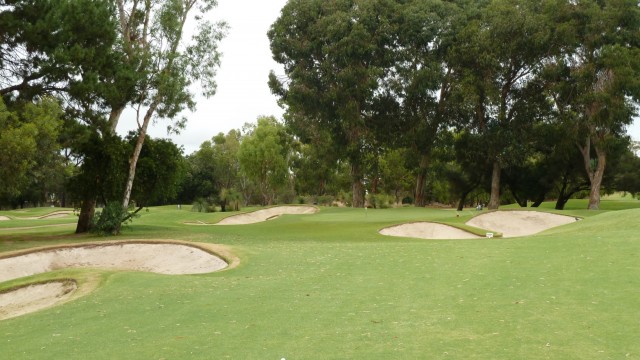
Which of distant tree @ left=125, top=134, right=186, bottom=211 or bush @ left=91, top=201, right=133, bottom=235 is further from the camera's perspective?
distant tree @ left=125, top=134, right=186, bottom=211

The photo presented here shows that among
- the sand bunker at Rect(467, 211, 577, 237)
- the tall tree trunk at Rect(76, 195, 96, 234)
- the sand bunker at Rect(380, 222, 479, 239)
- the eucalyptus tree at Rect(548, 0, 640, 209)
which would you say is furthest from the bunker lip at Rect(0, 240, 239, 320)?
the eucalyptus tree at Rect(548, 0, 640, 209)

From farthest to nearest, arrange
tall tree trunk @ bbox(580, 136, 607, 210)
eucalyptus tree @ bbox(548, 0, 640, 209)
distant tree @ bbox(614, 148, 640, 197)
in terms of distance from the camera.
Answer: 1. distant tree @ bbox(614, 148, 640, 197)
2. tall tree trunk @ bbox(580, 136, 607, 210)
3. eucalyptus tree @ bbox(548, 0, 640, 209)

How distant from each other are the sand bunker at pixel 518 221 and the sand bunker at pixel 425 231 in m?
3.56

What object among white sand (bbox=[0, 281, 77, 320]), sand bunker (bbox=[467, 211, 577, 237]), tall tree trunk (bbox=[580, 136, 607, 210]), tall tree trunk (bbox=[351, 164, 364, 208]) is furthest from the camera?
tall tree trunk (bbox=[351, 164, 364, 208])

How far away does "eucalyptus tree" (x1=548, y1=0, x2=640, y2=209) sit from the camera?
40312mm

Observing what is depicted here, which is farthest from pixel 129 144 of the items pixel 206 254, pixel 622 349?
pixel 622 349

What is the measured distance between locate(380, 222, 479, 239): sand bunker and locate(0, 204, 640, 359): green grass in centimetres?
1221

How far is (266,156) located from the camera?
7181 cm

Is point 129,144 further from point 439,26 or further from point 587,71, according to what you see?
point 587,71

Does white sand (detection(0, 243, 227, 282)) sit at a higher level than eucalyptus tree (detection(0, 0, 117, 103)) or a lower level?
lower

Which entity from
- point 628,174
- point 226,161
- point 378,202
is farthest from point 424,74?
point 226,161

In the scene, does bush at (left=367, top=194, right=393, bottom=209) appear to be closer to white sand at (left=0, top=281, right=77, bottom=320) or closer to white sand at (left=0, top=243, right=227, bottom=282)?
white sand at (left=0, top=243, right=227, bottom=282)

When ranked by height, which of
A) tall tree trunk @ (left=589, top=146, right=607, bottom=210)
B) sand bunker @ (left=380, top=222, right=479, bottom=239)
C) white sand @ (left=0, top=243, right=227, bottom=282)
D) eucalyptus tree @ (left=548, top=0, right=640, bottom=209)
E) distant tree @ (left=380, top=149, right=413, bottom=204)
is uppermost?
eucalyptus tree @ (left=548, top=0, right=640, bottom=209)

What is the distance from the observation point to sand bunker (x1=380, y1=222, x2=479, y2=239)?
29.9m
